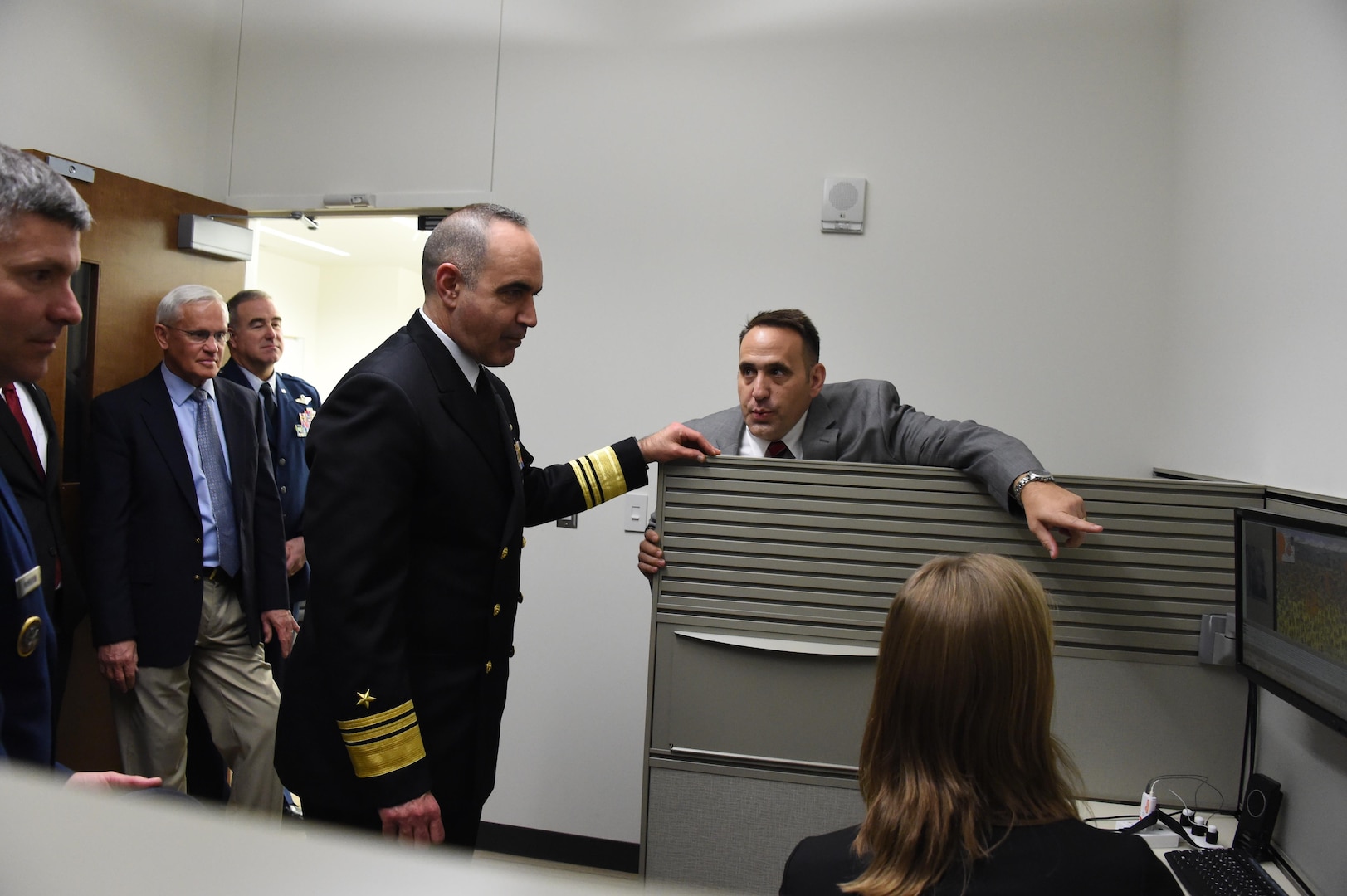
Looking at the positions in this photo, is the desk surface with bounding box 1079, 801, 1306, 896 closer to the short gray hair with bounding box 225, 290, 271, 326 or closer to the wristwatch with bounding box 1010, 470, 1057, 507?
the wristwatch with bounding box 1010, 470, 1057, 507

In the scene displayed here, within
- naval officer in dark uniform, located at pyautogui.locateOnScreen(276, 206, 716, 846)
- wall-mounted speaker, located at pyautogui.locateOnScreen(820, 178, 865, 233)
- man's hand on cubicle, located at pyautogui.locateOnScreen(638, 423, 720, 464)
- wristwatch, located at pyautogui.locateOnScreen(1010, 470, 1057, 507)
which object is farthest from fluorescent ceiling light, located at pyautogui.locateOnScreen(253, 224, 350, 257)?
wristwatch, located at pyautogui.locateOnScreen(1010, 470, 1057, 507)

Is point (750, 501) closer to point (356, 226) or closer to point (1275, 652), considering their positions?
point (1275, 652)

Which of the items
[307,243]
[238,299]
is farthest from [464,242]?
[307,243]

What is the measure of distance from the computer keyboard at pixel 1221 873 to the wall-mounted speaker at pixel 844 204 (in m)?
1.87

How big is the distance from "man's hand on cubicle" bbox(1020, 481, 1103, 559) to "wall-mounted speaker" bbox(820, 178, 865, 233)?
1.44m

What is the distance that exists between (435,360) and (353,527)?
0.33 metres

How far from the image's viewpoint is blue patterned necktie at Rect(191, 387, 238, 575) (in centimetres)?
256

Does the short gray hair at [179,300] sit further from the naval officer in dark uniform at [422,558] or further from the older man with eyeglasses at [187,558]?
the naval officer in dark uniform at [422,558]

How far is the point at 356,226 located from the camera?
6023mm

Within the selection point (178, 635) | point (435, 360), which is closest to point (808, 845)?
point (435, 360)

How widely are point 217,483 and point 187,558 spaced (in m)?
0.24

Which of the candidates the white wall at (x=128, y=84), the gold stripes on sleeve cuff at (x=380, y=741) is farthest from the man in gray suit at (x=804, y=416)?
the white wall at (x=128, y=84)

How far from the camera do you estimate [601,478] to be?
6.15 ft

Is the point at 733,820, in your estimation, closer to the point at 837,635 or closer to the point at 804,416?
the point at 837,635
